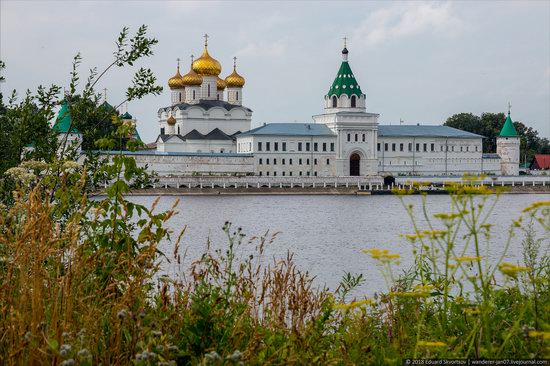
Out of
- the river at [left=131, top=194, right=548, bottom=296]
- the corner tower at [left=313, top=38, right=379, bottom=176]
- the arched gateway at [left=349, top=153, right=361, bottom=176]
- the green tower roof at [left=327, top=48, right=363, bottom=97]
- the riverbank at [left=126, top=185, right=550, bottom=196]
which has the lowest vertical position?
the river at [left=131, top=194, right=548, bottom=296]

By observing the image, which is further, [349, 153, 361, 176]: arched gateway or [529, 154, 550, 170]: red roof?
[529, 154, 550, 170]: red roof

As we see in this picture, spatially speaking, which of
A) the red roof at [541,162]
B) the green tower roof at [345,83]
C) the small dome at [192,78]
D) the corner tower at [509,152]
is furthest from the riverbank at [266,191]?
the red roof at [541,162]

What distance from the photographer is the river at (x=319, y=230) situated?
57.6ft

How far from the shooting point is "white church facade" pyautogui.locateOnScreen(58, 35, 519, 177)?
6669 centimetres

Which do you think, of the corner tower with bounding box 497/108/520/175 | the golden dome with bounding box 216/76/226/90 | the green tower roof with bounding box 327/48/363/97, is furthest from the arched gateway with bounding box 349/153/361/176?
the corner tower with bounding box 497/108/520/175

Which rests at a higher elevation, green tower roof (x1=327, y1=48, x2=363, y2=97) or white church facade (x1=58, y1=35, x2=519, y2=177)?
green tower roof (x1=327, y1=48, x2=363, y2=97)

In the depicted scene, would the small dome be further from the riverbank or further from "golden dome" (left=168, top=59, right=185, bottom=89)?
the riverbank

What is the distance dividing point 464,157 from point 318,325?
7143cm

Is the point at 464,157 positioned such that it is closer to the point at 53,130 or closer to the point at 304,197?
the point at 304,197

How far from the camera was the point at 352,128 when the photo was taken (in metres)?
69.1

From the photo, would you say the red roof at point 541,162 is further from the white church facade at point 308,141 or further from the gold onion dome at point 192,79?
the gold onion dome at point 192,79

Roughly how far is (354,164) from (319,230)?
39.1m

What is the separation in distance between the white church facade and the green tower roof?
0.08 meters

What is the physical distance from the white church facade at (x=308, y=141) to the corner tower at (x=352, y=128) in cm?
8
